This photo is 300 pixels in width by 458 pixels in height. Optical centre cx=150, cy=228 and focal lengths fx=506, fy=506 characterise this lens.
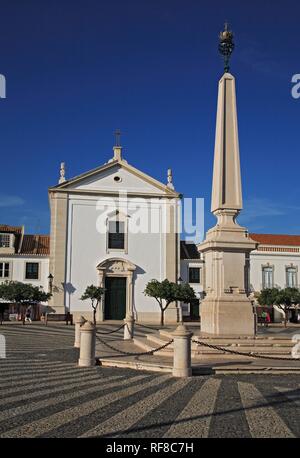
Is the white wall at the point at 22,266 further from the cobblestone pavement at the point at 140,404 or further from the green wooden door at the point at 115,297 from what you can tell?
the cobblestone pavement at the point at 140,404

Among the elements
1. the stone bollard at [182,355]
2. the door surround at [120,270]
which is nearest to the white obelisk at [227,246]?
the stone bollard at [182,355]

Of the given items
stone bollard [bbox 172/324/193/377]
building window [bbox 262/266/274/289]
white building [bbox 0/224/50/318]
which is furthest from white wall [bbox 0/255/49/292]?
stone bollard [bbox 172/324/193/377]

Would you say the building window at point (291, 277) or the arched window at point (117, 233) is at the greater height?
the arched window at point (117, 233)

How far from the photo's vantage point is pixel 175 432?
17.7 ft

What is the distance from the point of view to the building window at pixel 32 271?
36.4 meters

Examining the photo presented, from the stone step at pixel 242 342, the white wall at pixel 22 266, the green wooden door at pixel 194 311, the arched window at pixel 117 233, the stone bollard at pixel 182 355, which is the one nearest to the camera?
the stone bollard at pixel 182 355

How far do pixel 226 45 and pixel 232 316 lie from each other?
26.1 feet

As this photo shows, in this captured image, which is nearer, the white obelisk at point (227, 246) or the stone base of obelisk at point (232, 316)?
the stone base of obelisk at point (232, 316)

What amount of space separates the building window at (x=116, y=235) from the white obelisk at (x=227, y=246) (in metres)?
22.0

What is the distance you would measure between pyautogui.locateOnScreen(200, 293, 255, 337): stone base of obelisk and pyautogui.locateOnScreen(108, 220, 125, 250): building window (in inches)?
909

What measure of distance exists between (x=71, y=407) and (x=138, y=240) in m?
29.8

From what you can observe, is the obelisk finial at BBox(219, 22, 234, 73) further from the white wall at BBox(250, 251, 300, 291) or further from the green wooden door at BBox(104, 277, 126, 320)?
the white wall at BBox(250, 251, 300, 291)

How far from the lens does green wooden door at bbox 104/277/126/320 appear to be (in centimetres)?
3550
